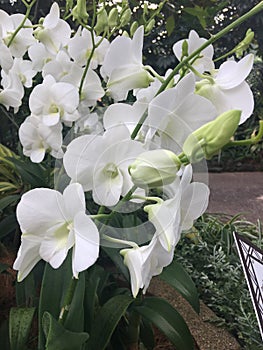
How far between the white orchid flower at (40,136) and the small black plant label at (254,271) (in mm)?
232

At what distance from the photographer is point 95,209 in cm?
92

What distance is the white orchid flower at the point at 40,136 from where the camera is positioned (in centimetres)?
49

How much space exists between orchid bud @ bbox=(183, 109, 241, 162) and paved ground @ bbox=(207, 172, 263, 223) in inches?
65.9

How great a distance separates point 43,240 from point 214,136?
0.16 m

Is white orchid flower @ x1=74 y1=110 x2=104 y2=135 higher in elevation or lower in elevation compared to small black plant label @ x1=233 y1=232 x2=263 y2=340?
higher

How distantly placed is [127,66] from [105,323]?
0.37 metres

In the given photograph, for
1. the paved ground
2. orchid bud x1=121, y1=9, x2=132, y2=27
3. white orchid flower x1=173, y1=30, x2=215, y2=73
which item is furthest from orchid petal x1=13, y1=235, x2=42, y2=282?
the paved ground

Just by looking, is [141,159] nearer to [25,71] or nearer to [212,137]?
[212,137]

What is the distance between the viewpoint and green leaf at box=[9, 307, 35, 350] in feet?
2.09

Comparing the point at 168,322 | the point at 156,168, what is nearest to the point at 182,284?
the point at 168,322

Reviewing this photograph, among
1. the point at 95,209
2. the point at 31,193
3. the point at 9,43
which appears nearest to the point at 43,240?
the point at 31,193

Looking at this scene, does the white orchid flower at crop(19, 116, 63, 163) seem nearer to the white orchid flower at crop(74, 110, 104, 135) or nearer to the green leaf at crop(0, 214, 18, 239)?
the white orchid flower at crop(74, 110, 104, 135)

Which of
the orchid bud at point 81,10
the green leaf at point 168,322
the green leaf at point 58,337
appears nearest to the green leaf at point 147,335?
the green leaf at point 168,322

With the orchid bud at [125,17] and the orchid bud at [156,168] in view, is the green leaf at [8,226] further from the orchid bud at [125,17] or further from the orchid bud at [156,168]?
the orchid bud at [156,168]
